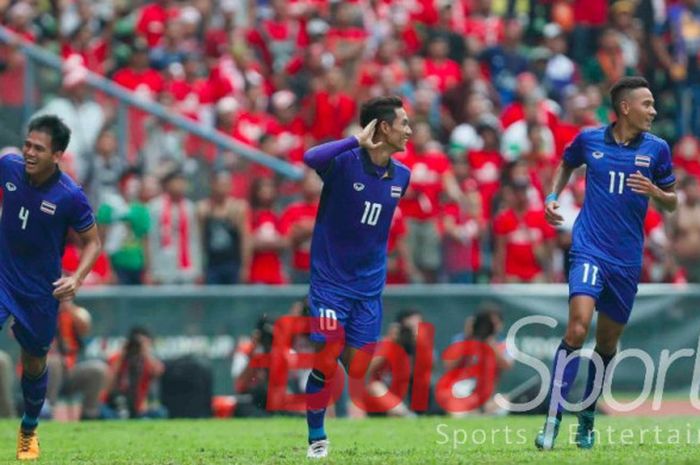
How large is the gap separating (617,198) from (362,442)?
315 cm

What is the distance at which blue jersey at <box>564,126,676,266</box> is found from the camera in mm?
12469

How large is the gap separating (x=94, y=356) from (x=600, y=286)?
26.9 feet

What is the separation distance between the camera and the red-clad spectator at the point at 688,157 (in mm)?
23469

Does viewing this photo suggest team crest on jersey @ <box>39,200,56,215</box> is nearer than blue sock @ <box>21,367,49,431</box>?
Yes

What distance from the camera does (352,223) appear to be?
41.1 ft

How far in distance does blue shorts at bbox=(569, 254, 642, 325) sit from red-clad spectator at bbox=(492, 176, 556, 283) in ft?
26.8

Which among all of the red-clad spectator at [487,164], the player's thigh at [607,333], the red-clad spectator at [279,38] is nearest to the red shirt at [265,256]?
the red-clad spectator at [487,164]

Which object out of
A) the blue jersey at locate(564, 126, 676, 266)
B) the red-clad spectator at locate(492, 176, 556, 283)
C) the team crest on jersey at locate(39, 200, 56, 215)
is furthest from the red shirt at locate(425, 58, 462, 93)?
the team crest on jersey at locate(39, 200, 56, 215)

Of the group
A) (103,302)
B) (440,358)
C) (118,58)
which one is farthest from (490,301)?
(118,58)

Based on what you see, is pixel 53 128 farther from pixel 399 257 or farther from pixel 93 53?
pixel 93 53

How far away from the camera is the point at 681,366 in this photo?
807 inches

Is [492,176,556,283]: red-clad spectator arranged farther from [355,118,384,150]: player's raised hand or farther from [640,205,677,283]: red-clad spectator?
[355,118,384,150]: player's raised hand

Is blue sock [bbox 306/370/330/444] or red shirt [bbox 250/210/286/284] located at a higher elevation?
red shirt [bbox 250/210/286/284]

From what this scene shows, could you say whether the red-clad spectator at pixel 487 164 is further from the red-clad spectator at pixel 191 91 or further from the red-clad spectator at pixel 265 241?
the red-clad spectator at pixel 191 91
